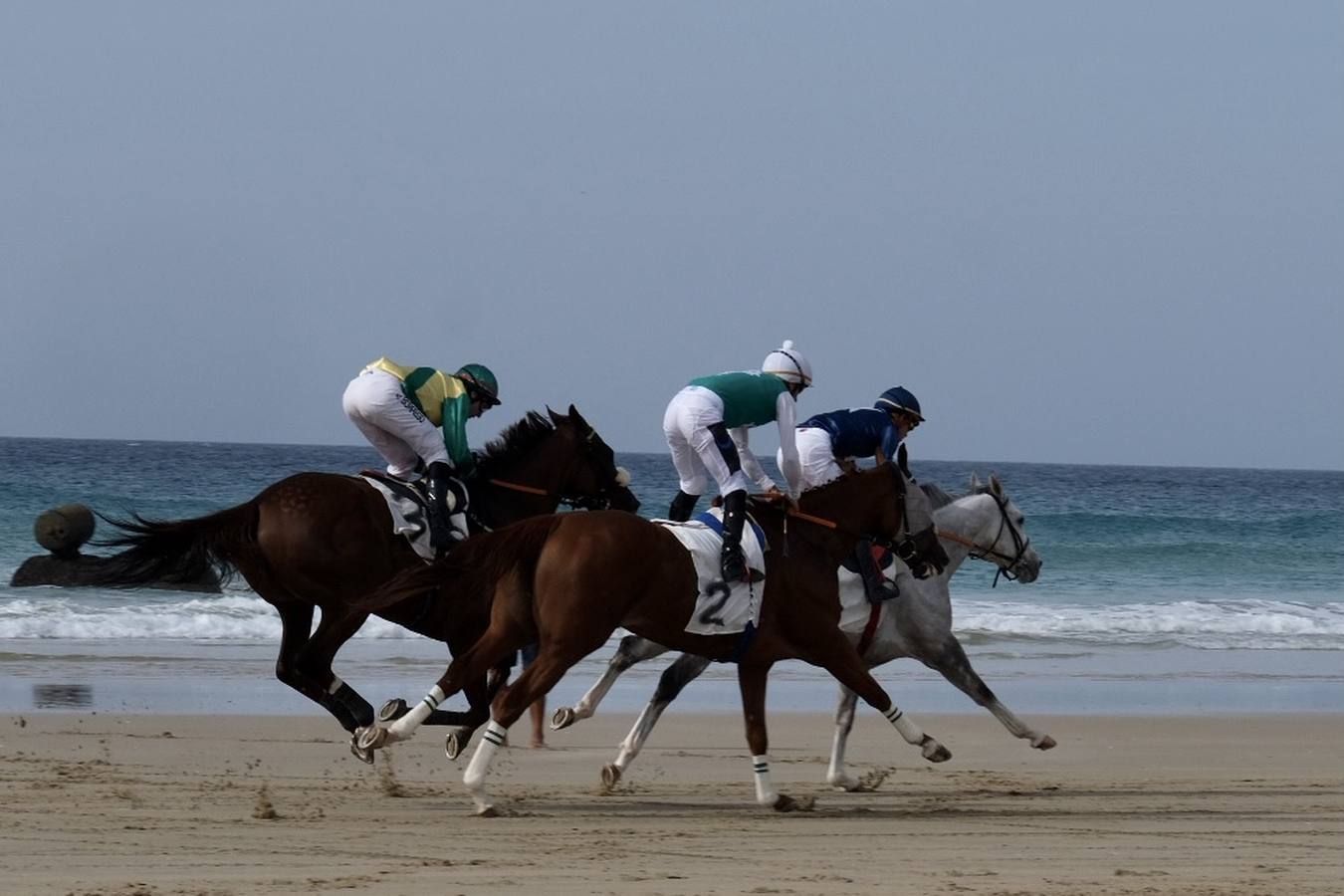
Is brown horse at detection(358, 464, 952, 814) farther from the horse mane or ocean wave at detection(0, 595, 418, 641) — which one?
ocean wave at detection(0, 595, 418, 641)

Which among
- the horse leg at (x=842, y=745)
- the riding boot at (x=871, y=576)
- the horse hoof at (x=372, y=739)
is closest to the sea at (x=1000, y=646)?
the riding boot at (x=871, y=576)

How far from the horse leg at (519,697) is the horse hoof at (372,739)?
1.30 ft

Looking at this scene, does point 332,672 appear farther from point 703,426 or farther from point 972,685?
point 972,685

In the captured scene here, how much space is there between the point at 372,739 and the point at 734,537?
1890 mm

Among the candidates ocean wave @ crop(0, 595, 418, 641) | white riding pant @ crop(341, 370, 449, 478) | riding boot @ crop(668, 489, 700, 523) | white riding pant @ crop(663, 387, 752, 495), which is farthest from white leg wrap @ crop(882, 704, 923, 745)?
ocean wave @ crop(0, 595, 418, 641)

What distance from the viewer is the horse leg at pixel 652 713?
9289mm

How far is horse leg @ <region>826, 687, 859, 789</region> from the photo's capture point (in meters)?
9.68

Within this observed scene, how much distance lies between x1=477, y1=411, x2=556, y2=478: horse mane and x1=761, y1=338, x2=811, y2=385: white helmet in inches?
52.4

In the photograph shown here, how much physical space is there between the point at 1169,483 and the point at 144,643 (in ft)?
215

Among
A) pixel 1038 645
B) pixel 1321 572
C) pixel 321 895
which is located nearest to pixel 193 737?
pixel 321 895

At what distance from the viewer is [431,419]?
10.0 m

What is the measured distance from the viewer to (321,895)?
20.4ft

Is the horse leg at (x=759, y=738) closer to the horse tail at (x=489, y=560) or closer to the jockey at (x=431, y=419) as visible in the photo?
the horse tail at (x=489, y=560)

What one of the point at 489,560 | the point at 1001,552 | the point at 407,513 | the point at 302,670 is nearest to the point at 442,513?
the point at 407,513
